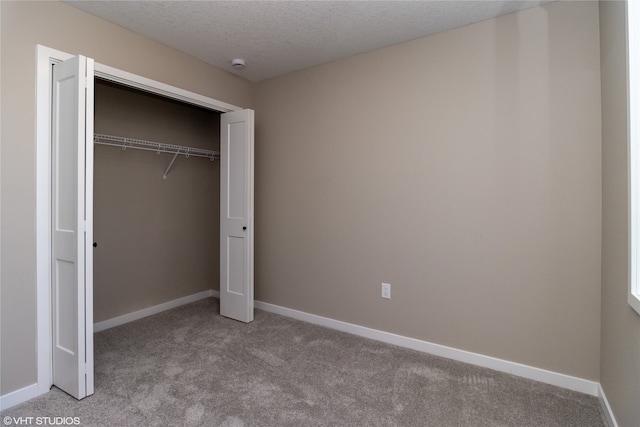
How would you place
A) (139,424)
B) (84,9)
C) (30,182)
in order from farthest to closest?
(84,9)
(30,182)
(139,424)

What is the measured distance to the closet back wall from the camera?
314 cm

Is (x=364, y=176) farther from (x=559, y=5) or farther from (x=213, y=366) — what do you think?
(x=213, y=366)

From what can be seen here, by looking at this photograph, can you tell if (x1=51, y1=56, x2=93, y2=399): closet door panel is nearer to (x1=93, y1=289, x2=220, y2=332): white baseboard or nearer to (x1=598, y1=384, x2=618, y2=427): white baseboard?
(x1=93, y1=289, x2=220, y2=332): white baseboard

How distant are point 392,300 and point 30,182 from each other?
2694 millimetres

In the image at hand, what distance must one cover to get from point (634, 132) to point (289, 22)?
2159mm

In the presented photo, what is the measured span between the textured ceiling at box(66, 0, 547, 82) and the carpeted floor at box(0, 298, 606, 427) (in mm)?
2518

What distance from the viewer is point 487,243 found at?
239cm

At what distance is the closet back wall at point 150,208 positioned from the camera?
3.14 m

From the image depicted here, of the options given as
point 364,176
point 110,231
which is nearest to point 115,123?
→ point 110,231

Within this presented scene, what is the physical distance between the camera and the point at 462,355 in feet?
8.14

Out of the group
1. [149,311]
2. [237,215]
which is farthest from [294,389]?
[149,311]

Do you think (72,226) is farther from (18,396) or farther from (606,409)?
(606,409)

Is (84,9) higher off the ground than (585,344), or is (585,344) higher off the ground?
(84,9)

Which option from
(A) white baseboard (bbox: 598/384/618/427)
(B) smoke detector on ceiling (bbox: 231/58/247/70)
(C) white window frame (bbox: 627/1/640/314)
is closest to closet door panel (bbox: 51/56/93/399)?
(B) smoke detector on ceiling (bbox: 231/58/247/70)
